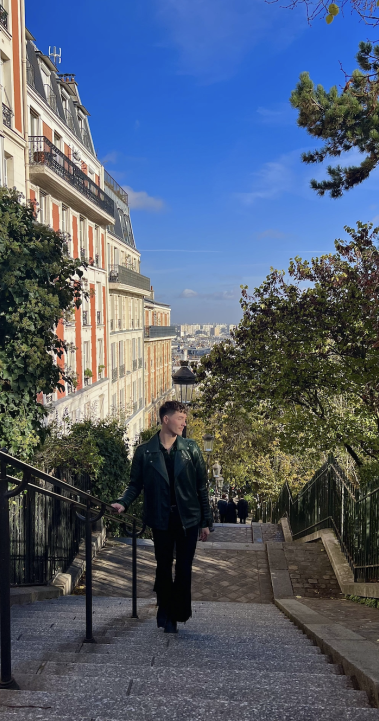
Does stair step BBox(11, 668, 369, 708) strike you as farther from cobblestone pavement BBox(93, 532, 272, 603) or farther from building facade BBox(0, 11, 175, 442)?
building facade BBox(0, 11, 175, 442)

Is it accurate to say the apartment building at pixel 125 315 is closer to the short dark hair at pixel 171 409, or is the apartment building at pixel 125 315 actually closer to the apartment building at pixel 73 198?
the apartment building at pixel 73 198

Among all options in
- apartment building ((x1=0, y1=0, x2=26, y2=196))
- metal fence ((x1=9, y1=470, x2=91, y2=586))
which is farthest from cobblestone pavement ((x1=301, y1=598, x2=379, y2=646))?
apartment building ((x1=0, y1=0, x2=26, y2=196))

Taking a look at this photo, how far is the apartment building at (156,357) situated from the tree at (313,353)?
3626 cm

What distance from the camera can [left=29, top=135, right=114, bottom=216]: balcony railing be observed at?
1917cm

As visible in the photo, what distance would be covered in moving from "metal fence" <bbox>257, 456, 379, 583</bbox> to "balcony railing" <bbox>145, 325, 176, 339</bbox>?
37548 mm

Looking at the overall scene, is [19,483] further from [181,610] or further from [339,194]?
[339,194]

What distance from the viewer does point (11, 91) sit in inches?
637

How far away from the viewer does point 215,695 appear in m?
2.52

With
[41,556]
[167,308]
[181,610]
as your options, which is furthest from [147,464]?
[167,308]

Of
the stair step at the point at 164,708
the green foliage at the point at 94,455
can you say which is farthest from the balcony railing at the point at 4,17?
the stair step at the point at 164,708

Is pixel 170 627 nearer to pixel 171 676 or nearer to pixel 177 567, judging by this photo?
pixel 177 567

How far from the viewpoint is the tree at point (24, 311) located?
8.74 metres

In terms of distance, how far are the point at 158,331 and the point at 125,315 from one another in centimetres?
1406

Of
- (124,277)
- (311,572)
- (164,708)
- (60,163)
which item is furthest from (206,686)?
(124,277)
